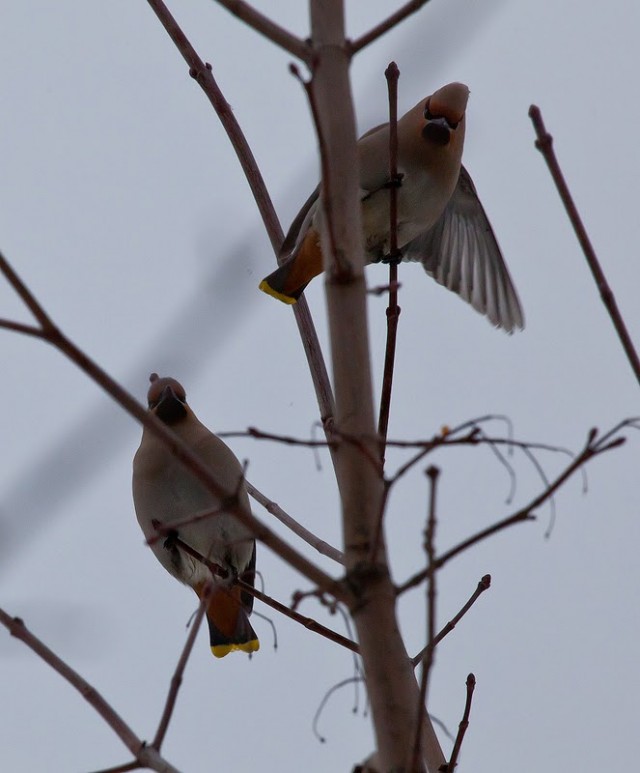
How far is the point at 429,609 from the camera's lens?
1.12 meters

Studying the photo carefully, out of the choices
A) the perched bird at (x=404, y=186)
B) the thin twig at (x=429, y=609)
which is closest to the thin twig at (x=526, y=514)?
the thin twig at (x=429, y=609)

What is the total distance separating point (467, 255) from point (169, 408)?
59.3 inches

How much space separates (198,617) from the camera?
1464 mm

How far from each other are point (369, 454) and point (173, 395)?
2.70m

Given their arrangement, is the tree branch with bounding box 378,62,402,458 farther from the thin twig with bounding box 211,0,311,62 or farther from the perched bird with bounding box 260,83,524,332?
the perched bird with bounding box 260,83,524,332

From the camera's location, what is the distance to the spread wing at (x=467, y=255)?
4.52m

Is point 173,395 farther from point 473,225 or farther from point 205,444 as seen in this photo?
point 473,225

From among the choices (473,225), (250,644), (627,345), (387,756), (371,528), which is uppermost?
(473,225)

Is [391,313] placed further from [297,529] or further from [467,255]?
[467,255]

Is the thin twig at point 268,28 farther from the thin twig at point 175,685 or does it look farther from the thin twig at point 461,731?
the thin twig at point 461,731

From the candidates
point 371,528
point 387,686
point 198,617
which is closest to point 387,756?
point 387,686

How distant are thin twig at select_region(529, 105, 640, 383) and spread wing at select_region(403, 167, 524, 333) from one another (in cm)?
310

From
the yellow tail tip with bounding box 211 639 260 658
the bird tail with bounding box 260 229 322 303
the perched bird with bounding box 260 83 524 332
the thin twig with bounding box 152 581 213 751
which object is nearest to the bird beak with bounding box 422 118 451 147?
the perched bird with bounding box 260 83 524 332

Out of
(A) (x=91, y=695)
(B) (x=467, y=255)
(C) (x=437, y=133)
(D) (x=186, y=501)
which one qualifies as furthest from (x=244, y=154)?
(B) (x=467, y=255)
